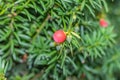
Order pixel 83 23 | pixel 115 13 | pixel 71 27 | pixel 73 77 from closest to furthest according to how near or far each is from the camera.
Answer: pixel 71 27 → pixel 83 23 → pixel 73 77 → pixel 115 13

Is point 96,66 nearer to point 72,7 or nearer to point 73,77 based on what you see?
point 73,77

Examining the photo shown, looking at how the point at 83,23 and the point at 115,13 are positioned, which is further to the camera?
the point at 115,13

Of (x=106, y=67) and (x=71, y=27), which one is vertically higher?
(x=71, y=27)

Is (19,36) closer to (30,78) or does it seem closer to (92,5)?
(30,78)

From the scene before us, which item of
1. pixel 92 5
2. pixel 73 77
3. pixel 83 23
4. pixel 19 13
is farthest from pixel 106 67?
pixel 19 13

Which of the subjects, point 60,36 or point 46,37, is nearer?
point 60,36

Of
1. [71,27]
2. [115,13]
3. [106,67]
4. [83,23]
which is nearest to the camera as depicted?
[71,27]

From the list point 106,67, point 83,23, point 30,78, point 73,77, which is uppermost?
point 83,23
